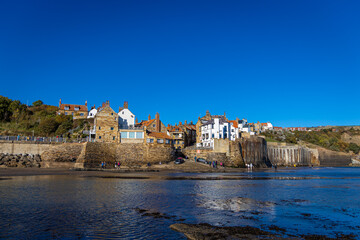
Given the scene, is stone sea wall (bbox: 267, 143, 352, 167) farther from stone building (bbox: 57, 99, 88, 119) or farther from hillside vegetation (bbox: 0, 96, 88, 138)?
stone building (bbox: 57, 99, 88, 119)

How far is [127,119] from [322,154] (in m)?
74.5

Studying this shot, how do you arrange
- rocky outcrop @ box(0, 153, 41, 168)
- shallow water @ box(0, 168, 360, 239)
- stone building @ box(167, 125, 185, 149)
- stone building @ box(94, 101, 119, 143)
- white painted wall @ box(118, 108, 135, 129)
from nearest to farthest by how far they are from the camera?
shallow water @ box(0, 168, 360, 239)
rocky outcrop @ box(0, 153, 41, 168)
stone building @ box(94, 101, 119, 143)
white painted wall @ box(118, 108, 135, 129)
stone building @ box(167, 125, 185, 149)

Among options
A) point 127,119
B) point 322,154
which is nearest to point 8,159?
point 127,119

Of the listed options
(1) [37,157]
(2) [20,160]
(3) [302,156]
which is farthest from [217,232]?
(3) [302,156]

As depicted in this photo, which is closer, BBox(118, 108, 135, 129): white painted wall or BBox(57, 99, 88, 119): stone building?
BBox(118, 108, 135, 129): white painted wall

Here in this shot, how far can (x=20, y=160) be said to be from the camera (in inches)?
1788

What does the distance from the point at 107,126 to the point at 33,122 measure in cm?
2826

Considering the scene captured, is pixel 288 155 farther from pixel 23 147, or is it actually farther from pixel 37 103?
pixel 37 103

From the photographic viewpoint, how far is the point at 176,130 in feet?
247

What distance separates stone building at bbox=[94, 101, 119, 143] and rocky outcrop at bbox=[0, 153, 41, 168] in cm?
1116

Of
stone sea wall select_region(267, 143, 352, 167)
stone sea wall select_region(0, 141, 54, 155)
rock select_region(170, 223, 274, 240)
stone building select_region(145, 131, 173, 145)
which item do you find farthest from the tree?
rock select_region(170, 223, 274, 240)

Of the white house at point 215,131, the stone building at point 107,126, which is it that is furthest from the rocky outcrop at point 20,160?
the white house at point 215,131

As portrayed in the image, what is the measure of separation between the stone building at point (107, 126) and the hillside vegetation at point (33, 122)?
9084 mm

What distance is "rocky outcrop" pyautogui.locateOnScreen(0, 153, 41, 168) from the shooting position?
44.0m
